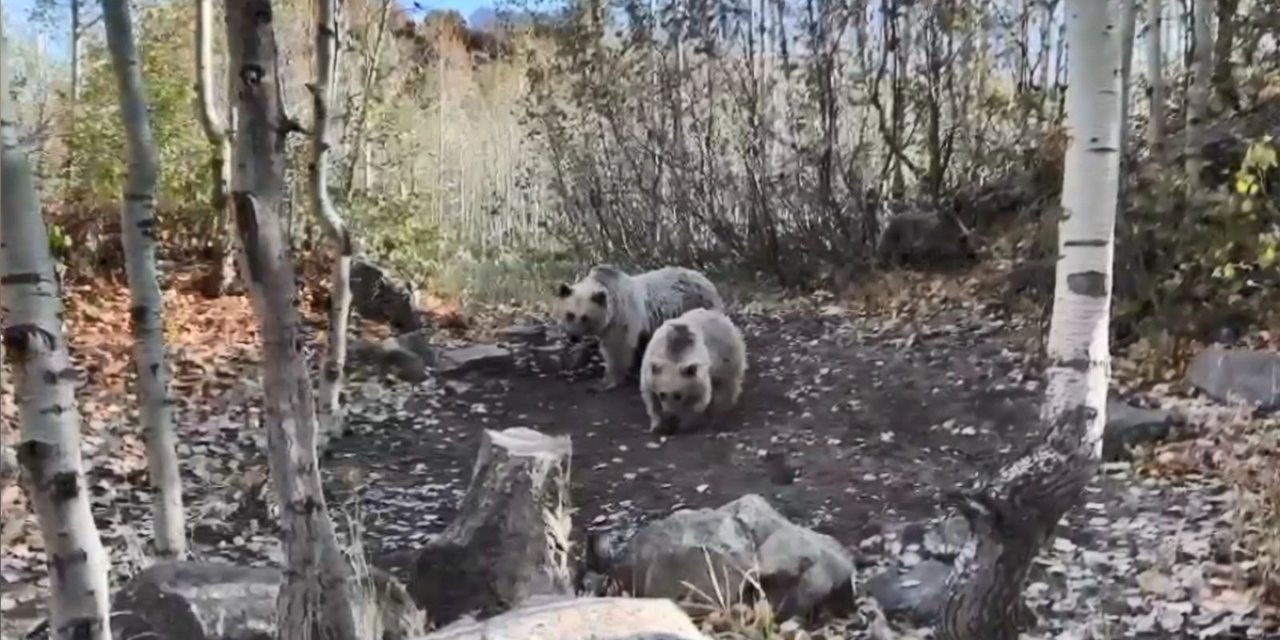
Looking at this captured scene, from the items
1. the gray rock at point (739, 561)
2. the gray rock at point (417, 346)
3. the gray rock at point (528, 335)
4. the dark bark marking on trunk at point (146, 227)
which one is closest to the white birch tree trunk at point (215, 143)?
the gray rock at point (417, 346)

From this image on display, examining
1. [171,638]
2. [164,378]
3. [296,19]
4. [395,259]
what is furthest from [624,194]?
[171,638]

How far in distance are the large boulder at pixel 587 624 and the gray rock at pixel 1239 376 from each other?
12.2 ft

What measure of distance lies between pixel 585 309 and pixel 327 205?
227 centimetres

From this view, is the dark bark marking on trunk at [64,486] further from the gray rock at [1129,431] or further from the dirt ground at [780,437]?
the gray rock at [1129,431]

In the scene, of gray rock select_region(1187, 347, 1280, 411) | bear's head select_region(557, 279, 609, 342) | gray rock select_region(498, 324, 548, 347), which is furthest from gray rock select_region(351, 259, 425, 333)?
gray rock select_region(1187, 347, 1280, 411)

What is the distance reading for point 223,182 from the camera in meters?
9.34

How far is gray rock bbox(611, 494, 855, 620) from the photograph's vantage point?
4070mm

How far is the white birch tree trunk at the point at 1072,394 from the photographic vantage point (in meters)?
3.38

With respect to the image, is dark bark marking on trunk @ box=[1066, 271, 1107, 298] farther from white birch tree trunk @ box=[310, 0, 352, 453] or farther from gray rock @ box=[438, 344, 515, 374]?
gray rock @ box=[438, 344, 515, 374]

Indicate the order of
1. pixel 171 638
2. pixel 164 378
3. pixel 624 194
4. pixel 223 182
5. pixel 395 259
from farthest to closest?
pixel 624 194, pixel 395 259, pixel 223 182, pixel 164 378, pixel 171 638

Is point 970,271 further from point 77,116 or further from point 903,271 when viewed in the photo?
point 77,116

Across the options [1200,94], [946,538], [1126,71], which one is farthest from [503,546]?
[1126,71]

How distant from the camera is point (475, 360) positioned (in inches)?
329

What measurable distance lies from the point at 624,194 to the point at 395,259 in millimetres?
2631
